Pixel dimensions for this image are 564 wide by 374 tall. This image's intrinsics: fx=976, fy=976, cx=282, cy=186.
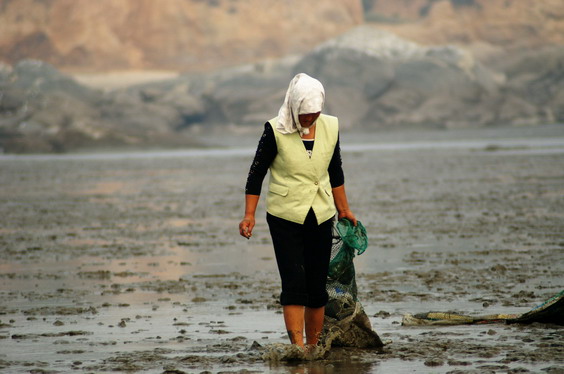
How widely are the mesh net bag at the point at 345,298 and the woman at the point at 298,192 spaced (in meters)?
0.30

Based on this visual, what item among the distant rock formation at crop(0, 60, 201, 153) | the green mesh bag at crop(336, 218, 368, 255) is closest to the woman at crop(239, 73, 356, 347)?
the green mesh bag at crop(336, 218, 368, 255)

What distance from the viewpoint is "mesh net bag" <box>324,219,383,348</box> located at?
6215 millimetres

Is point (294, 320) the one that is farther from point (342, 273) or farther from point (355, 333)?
point (342, 273)

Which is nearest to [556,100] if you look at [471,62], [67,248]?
[471,62]

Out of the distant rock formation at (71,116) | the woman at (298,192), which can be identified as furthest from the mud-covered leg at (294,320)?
the distant rock formation at (71,116)

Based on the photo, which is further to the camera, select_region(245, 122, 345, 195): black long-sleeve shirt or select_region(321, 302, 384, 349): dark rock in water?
select_region(321, 302, 384, 349): dark rock in water

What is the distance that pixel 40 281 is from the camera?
994 centimetres

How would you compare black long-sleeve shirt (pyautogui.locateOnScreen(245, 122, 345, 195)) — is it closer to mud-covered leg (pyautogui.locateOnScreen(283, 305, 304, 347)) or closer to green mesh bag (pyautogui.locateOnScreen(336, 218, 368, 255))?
green mesh bag (pyautogui.locateOnScreen(336, 218, 368, 255))

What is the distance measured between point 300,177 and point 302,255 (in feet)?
1.55

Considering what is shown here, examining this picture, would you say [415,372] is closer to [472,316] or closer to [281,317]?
[472,316]

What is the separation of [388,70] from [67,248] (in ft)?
592

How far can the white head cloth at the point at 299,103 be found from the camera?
18.5 ft

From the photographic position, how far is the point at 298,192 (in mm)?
Result: 5770

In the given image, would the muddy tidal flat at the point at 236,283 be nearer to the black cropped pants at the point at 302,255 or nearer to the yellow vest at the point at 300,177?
the black cropped pants at the point at 302,255
